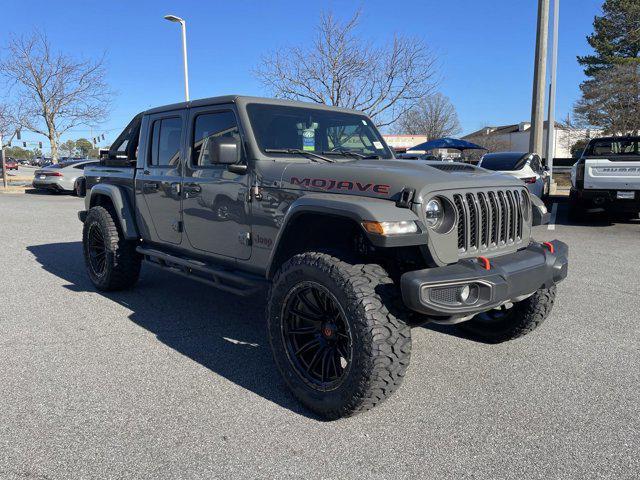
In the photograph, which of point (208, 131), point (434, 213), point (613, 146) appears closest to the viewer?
point (434, 213)

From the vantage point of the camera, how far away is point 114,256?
5.13 m

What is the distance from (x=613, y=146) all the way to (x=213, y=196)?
32.3 ft

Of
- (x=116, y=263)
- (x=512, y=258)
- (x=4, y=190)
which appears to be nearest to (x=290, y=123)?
(x=512, y=258)

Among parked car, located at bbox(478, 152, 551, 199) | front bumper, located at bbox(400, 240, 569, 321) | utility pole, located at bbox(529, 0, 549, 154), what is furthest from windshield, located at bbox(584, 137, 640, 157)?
front bumper, located at bbox(400, 240, 569, 321)

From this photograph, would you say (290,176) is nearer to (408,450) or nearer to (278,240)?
(278,240)

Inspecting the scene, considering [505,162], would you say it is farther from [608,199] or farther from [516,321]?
[516,321]

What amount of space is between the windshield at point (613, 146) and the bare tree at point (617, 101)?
16.9m

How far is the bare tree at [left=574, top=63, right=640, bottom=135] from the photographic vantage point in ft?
84.6

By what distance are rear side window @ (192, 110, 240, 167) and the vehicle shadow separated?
131 centimetres

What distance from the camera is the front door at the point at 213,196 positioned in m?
3.76

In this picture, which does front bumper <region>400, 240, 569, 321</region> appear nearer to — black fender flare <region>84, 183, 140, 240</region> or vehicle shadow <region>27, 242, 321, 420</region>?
vehicle shadow <region>27, 242, 321, 420</region>

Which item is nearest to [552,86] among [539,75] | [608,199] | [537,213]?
[539,75]

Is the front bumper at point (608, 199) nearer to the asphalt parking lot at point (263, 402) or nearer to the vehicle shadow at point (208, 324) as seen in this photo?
the asphalt parking lot at point (263, 402)

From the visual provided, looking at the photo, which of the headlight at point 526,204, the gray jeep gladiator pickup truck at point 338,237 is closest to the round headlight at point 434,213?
the gray jeep gladiator pickup truck at point 338,237
